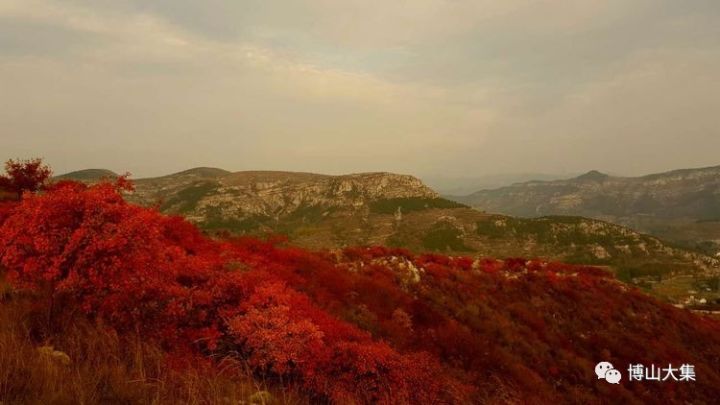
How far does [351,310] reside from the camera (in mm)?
19938

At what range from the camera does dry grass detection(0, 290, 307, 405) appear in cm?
529

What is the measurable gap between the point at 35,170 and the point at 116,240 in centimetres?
2504

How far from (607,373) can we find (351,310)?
14919 millimetres

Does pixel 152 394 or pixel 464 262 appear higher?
pixel 152 394

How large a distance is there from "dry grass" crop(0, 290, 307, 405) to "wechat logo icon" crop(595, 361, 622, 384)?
67.2 ft

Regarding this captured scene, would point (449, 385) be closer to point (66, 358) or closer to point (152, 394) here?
point (152, 394)

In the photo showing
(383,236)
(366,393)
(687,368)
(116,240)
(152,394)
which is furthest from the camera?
(383,236)

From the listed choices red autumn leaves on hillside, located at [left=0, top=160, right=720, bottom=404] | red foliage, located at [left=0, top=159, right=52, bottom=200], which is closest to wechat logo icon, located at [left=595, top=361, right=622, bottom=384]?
red autumn leaves on hillside, located at [left=0, top=160, right=720, bottom=404]

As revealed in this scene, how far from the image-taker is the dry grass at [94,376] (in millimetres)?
5293

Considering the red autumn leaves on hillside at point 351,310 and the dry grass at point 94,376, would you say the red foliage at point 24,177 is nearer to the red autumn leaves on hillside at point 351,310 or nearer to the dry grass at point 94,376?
the red autumn leaves on hillside at point 351,310

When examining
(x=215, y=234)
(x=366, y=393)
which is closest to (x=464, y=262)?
(x=215, y=234)

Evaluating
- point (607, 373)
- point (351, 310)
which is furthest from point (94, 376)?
point (607, 373)

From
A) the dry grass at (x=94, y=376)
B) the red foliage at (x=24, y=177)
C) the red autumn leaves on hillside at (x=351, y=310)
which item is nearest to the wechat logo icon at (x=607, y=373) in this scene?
the red autumn leaves on hillside at (x=351, y=310)

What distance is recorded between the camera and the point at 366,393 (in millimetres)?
10695
